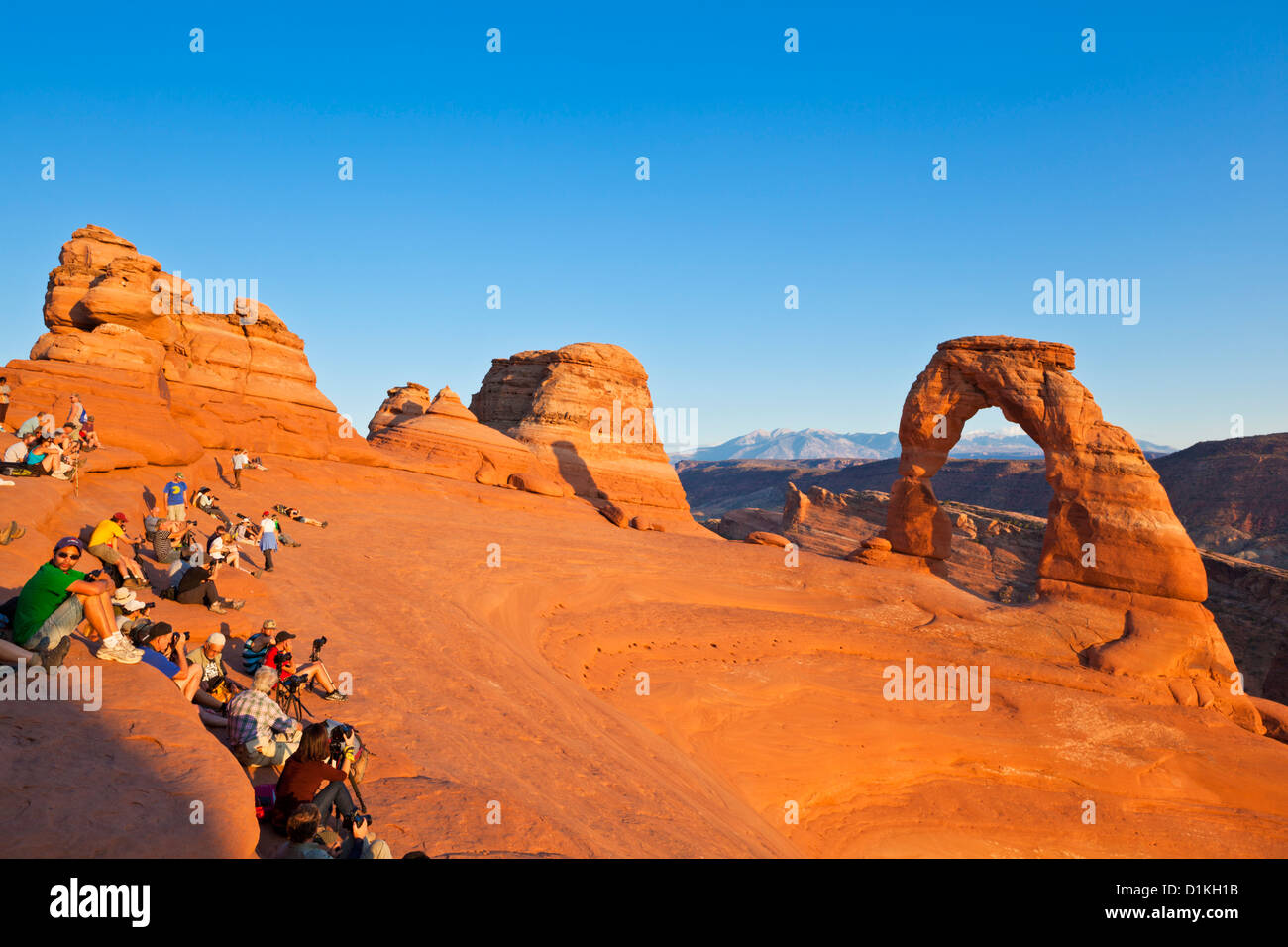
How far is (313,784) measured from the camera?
17.4 feet

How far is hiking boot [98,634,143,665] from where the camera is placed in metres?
6.64

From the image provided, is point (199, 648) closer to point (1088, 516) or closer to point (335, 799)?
point (335, 799)

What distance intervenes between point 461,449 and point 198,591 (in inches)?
781

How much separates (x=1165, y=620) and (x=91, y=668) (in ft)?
77.0

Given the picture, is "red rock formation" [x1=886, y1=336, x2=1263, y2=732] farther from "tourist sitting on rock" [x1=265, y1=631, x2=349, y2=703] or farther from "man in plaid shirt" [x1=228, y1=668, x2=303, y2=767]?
"man in plaid shirt" [x1=228, y1=668, x2=303, y2=767]

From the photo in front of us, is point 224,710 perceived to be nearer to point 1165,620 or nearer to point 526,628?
point 526,628

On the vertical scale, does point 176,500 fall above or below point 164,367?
below

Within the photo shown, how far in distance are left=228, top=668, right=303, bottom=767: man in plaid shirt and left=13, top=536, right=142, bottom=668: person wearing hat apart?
4.30 feet

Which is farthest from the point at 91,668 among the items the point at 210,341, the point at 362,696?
the point at 210,341

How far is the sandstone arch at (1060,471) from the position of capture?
1962cm

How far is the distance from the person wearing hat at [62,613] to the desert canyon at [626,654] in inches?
9.6

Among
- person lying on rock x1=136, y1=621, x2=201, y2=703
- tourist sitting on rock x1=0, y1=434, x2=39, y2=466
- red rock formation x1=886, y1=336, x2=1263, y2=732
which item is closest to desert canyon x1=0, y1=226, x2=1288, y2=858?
red rock formation x1=886, y1=336, x2=1263, y2=732

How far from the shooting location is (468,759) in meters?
7.56

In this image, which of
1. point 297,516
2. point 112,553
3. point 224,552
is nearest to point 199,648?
point 112,553
